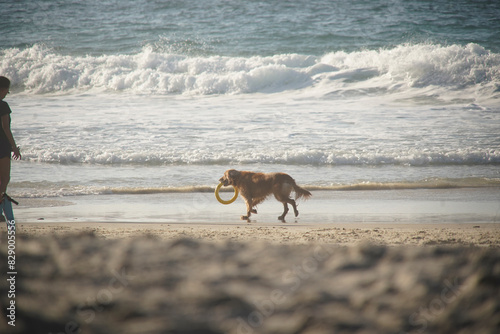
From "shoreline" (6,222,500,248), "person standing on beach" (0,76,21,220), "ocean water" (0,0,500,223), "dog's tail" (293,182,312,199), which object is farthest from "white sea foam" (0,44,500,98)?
"person standing on beach" (0,76,21,220)

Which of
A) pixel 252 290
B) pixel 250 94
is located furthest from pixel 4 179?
pixel 250 94

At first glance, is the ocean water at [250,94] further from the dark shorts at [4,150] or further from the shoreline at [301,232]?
the dark shorts at [4,150]

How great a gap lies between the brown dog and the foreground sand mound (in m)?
4.20

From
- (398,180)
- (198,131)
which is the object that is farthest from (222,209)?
(198,131)

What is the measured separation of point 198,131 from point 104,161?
2.61 m

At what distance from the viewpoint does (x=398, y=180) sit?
778cm

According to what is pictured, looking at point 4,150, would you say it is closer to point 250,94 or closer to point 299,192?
point 299,192

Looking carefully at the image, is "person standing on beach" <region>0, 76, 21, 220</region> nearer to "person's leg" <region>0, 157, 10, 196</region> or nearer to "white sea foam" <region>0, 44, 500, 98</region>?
"person's leg" <region>0, 157, 10, 196</region>

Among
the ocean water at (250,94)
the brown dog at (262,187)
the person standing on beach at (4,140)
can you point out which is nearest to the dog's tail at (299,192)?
the brown dog at (262,187)

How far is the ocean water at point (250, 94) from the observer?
27.9 feet

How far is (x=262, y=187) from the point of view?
6383 millimetres

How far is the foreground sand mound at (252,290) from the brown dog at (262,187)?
13.8ft

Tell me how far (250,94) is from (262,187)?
9840 millimetres

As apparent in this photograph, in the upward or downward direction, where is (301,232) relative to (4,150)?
downward
